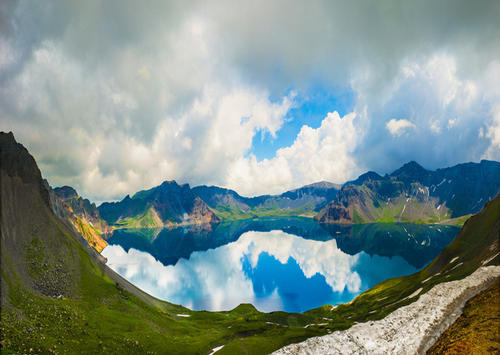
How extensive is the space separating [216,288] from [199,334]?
289ft

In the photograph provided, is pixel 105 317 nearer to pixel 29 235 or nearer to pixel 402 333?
pixel 29 235

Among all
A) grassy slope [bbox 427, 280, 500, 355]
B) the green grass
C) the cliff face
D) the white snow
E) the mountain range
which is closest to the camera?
grassy slope [bbox 427, 280, 500, 355]

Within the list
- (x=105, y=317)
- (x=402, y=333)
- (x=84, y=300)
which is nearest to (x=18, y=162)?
(x=84, y=300)

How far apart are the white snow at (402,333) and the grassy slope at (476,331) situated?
1.04m

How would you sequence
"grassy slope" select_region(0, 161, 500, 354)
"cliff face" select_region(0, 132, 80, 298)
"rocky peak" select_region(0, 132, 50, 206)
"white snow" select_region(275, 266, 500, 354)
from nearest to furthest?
1. "white snow" select_region(275, 266, 500, 354)
2. "grassy slope" select_region(0, 161, 500, 354)
3. "cliff face" select_region(0, 132, 80, 298)
4. "rocky peak" select_region(0, 132, 50, 206)

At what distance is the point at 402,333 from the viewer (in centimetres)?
2822

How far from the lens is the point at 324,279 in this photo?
503ft

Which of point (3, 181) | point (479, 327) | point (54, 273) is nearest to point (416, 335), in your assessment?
point (479, 327)

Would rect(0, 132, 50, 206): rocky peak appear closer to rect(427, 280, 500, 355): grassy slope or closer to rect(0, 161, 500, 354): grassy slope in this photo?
rect(0, 161, 500, 354): grassy slope

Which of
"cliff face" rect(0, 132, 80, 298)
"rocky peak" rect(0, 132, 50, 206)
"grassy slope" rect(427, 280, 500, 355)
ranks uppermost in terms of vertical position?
"rocky peak" rect(0, 132, 50, 206)

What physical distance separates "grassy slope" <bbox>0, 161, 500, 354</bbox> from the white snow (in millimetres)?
17534

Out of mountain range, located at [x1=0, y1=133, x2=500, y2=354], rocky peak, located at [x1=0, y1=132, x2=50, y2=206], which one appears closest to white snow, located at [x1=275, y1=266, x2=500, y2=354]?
mountain range, located at [x1=0, y1=133, x2=500, y2=354]

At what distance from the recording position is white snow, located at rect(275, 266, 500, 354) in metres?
26.7

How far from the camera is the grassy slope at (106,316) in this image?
37125 mm
